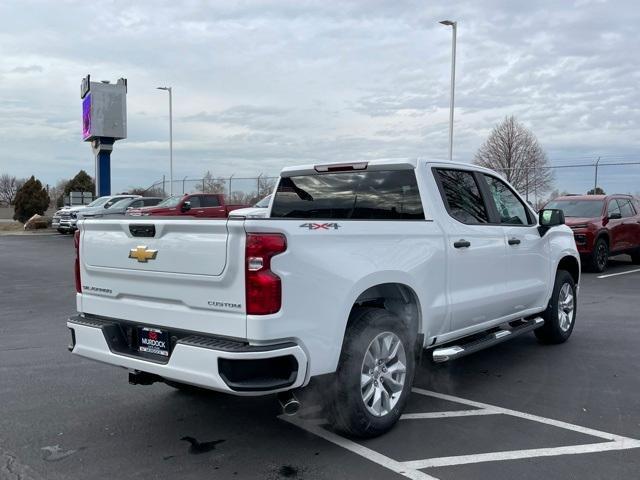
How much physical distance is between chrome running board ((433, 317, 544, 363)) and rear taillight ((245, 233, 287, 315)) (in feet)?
5.89

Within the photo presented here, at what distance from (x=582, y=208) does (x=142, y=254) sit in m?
13.3

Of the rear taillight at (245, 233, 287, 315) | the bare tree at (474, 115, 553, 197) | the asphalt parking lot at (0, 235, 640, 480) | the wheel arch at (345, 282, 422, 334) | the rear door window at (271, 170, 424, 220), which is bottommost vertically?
the asphalt parking lot at (0, 235, 640, 480)

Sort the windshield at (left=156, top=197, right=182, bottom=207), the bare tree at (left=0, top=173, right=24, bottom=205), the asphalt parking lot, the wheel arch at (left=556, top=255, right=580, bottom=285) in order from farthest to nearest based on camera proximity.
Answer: the bare tree at (left=0, top=173, right=24, bottom=205), the windshield at (left=156, top=197, right=182, bottom=207), the wheel arch at (left=556, top=255, right=580, bottom=285), the asphalt parking lot

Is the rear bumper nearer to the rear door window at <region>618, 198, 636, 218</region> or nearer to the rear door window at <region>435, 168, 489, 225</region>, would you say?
the rear door window at <region>435, 168, 489, 225</region>

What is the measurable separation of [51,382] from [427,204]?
12.5 feet

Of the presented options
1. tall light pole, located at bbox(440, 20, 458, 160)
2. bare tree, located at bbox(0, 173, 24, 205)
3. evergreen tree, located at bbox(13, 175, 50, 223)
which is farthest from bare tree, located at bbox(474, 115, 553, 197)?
bare tree, located at bbox(0, 173, 24, 205)

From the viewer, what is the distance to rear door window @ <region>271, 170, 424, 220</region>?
5062 mm

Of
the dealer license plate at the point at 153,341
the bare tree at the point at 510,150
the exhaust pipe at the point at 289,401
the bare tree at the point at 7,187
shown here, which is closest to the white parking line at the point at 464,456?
the exhaust pipe at the point at 289,401

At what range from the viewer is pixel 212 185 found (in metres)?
40.2

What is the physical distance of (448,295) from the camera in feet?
16.1

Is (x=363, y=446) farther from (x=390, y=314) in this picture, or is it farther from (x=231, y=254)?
(x=231, y=254)

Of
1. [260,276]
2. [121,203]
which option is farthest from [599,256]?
[121,203]

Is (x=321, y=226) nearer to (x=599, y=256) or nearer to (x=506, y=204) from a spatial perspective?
(x=506, y=204)

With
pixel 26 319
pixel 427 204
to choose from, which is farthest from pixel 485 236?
pixel 26 319
